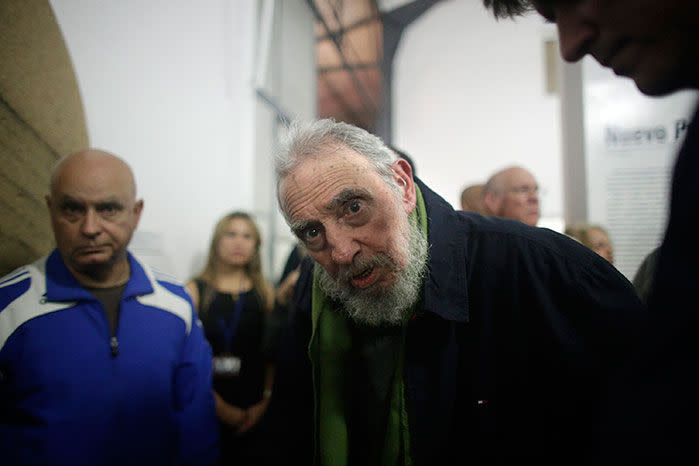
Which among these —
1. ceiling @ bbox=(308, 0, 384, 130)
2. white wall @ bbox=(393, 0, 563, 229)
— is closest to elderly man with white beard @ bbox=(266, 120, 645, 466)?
ceiling @ bbox=(308, 0, 384, 130)

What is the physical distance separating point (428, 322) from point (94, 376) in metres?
1.05

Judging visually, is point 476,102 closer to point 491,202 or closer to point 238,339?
point 491,202

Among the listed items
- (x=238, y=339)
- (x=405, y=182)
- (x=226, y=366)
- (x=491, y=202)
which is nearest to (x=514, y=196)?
(x=491, y=202)

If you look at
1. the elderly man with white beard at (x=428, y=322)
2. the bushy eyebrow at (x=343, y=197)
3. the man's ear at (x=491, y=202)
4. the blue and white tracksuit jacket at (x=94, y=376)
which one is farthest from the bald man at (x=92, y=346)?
the man's ear at (x=491, y=202)

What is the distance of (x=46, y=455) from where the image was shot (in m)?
1.15

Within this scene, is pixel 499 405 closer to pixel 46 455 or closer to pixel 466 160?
pixel 46 455

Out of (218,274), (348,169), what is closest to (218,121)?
(218,274)

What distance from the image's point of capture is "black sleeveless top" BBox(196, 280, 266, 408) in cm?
235

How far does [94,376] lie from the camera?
1.27 meters

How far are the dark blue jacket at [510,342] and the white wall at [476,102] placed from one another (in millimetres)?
4353

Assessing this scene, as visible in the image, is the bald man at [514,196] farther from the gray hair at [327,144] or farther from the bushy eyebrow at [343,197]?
the bushy eyebrow at [343,197]

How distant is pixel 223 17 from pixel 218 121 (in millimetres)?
768

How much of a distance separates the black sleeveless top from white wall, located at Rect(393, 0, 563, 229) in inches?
139

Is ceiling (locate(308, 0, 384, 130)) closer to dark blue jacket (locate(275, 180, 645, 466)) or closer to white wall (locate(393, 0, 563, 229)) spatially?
white wall (locate(393, 0, 563, 229))
